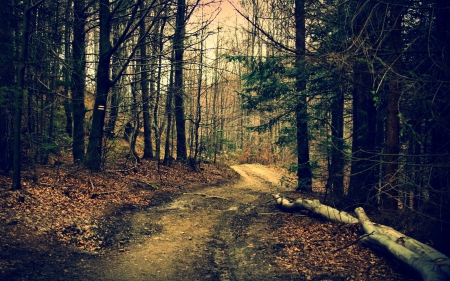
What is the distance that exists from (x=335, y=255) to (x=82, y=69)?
1277 cm

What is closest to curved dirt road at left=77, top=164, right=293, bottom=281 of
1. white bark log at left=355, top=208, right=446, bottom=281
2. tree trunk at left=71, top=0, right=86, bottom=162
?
white bark log at left=355, top=208, right=446, bottom=281

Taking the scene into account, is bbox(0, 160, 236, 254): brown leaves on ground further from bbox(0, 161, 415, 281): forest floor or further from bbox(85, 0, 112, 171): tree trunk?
bbox(85, 0, 112, 171): tree trunk

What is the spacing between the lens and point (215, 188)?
16109mm

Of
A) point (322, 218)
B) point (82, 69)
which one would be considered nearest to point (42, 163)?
point (82, 69)

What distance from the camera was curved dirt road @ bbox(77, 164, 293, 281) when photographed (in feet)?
19.3

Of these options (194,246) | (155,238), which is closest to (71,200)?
(155,238)

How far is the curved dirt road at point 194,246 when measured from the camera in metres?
5.88

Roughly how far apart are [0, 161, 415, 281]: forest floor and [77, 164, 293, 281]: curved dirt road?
0.02 metres

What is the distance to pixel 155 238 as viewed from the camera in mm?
7957

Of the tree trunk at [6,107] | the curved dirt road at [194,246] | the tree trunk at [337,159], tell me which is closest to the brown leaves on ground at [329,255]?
the curved dirt road at [194,246]

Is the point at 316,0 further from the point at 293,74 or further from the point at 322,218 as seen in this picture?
the point at 322,218

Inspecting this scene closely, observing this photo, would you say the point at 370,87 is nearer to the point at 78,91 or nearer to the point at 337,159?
the point at 337,159

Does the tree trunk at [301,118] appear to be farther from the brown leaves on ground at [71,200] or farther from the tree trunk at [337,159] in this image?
the brown leaves on ground at [71,200]

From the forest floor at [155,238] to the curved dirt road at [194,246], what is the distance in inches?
0.8
